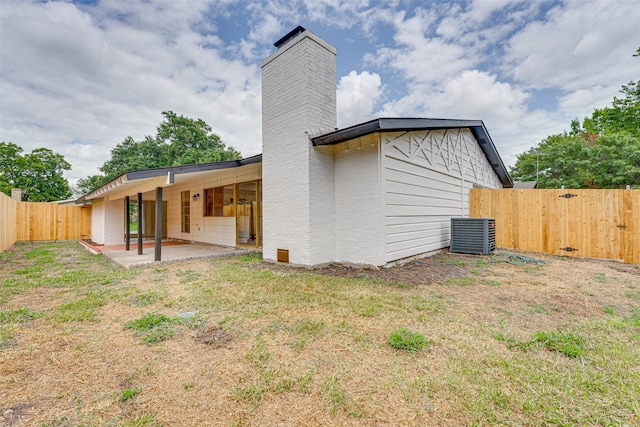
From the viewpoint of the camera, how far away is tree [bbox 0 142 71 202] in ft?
62.3

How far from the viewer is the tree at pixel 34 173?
747 inches

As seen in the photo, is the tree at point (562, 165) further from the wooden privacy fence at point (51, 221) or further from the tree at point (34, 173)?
the tree at point (34, 173)

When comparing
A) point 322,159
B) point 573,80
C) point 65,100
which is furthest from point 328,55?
point 573,80

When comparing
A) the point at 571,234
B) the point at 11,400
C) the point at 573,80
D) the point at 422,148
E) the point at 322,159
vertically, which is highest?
the point at 573,80

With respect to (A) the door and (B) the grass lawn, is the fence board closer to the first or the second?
(B) the grass lawn

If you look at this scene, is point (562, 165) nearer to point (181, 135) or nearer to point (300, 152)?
point (300, 152)

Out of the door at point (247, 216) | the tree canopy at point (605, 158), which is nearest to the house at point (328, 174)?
the door at point (247, 216)

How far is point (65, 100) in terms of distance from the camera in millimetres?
11906

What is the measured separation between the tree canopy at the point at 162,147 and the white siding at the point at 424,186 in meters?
20.5

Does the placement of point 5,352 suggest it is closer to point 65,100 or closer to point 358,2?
point 358,2

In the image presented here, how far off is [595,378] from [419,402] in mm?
1359

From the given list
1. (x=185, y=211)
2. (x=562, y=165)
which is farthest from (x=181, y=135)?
(x=562, y=165)

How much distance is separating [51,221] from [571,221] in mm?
20478

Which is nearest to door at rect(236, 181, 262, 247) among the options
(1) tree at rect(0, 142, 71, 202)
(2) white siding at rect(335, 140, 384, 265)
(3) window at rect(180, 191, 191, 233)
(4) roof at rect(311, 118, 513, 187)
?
(2) white siding at rect(335, 140, 384, 265)
